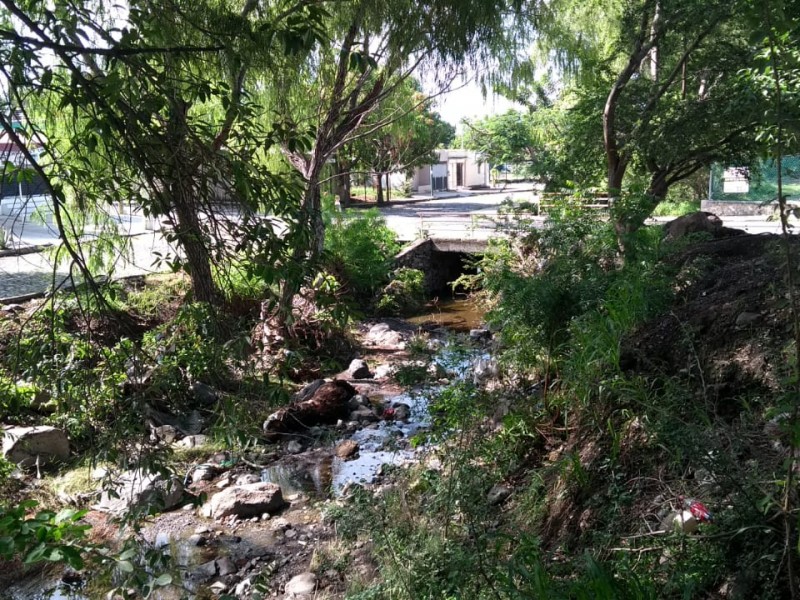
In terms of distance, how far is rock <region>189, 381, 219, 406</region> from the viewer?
7867 mm

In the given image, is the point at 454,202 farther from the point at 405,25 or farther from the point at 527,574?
the point at 527,574

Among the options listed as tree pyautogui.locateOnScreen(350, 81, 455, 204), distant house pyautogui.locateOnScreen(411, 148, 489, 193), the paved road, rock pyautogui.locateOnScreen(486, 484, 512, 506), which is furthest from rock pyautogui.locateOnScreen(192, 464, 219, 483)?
distant house pyautogui.locateOnScreen(411, 148, 489, 193)

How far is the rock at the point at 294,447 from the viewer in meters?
7.87

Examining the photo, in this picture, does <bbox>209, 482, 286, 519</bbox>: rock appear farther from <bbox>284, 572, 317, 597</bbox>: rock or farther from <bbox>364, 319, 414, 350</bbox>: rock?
<bbox>364, 319, 414, 350</bbox>: rock

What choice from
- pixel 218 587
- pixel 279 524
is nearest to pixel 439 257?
pixel 279 524

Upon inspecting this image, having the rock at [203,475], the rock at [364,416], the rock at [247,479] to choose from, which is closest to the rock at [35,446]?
the rock at [203,475]

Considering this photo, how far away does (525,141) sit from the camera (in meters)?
22.4

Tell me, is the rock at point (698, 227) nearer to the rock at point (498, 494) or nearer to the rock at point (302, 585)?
the rock at point (498, 494)

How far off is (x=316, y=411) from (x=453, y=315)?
6471 millimetres

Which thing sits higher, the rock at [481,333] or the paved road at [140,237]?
the paved road at [140,237]

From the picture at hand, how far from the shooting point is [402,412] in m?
8.80

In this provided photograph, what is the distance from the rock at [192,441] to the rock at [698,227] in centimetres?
592

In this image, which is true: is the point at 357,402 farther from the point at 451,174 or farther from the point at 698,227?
the point at 451,174

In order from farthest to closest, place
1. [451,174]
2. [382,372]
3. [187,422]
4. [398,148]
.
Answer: [451,174] < [398,148] < [382,372] < [187,422]
